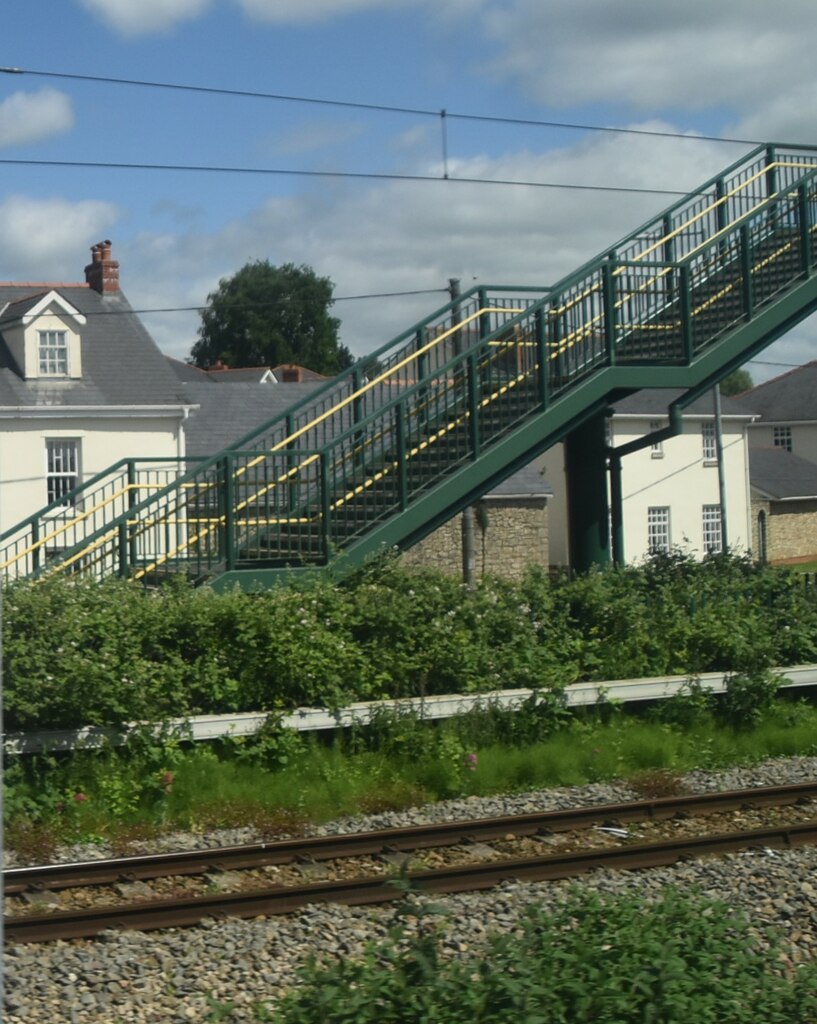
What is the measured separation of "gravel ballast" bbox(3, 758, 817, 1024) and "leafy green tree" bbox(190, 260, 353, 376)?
81095mm

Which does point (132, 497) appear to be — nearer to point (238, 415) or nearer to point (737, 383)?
point (238, 415)

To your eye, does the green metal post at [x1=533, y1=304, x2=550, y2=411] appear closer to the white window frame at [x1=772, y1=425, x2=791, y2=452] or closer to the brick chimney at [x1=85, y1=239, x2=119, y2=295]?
the brick chimney at [x1=85, y1=239, x2=119, y2=295]

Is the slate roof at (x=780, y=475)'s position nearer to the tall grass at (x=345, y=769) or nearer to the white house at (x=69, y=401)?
the white house at (x=69, y=401)

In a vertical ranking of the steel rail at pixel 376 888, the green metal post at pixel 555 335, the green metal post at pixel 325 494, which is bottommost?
the steel rail at pixel 376 888

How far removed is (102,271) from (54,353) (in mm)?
4232

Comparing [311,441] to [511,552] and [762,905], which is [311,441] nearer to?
[762,905]

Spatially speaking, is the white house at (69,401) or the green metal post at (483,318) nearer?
the green metal post at (483,318)

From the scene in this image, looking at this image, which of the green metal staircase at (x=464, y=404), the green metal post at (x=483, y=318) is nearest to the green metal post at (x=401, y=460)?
the green metal staircase at (x=464, y=404)

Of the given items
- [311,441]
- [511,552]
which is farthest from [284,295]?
[311,441]

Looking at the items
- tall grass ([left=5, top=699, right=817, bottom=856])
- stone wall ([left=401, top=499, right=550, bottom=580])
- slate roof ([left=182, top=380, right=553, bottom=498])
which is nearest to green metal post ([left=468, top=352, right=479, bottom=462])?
tall grass ([left=5, top=699, right=817, bottom=856])

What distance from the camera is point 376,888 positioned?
839cm

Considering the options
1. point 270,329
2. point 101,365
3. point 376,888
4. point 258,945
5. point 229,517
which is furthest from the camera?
point 270,329

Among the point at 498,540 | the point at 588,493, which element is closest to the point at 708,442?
the point at 498,540

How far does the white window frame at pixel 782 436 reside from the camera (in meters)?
68.1
